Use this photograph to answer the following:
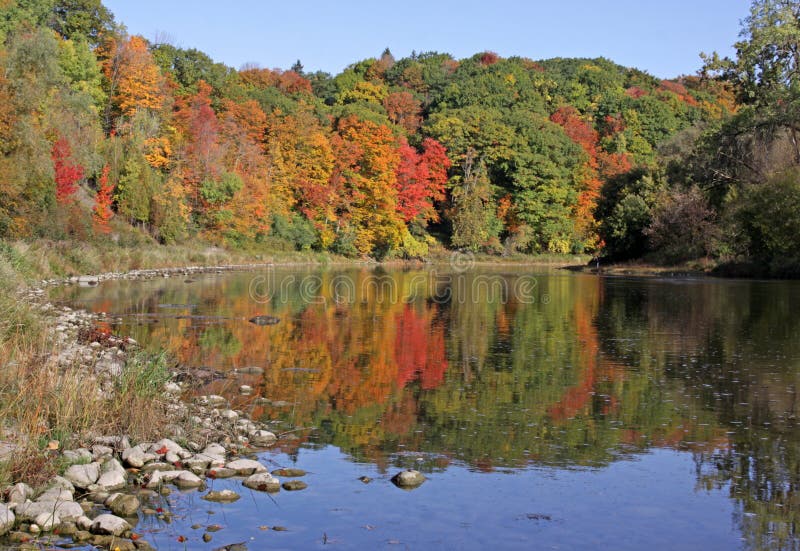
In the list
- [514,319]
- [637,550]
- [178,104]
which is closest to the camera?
[637,550]

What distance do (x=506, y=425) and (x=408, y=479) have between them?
113 inches

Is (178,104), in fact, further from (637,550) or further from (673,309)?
(637,550)

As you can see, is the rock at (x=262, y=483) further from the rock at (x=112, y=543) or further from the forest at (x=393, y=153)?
the forest at (x=393, y=153)

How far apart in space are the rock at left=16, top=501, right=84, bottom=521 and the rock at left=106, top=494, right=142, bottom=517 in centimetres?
41

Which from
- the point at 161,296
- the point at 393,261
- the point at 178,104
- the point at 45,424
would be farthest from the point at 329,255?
the point at 45,424

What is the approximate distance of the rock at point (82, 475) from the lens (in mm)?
7531

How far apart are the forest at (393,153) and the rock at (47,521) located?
2427 centimetres

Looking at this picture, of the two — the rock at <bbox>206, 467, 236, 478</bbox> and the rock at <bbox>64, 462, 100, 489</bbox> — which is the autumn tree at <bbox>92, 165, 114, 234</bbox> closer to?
the rock at <bbox>206, 467, 236, 478</bbox>

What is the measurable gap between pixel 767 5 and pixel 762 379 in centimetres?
2814

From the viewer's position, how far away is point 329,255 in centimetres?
6825

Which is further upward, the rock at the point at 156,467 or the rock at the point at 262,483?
the rock at the point at 156,467

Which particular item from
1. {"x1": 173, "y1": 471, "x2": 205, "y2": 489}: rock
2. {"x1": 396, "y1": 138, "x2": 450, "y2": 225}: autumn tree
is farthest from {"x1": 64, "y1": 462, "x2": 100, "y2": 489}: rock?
{"x1": 396, "y1": 138, "x2": 450, "y2": 225}: autumn tree

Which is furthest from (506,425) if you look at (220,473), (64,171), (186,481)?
(64,171)

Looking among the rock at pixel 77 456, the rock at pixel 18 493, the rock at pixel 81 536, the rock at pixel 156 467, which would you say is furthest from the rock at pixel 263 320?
the rock at pixel 81 536
